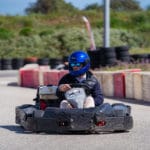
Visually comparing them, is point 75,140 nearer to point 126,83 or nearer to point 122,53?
point 126,83

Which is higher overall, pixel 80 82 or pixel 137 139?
pixel 80 82

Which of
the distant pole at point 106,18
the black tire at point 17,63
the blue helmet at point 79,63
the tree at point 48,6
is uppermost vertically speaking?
the tree at point 48,6

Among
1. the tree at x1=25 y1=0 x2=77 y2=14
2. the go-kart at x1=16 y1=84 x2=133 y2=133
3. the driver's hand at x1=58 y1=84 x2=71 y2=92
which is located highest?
the tree at x1=25 y1=0 x2=77 y2=14

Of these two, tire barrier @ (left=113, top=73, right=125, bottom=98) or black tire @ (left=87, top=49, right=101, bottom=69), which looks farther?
black tire @ (left=87, top=49, right=101, bottom=69)

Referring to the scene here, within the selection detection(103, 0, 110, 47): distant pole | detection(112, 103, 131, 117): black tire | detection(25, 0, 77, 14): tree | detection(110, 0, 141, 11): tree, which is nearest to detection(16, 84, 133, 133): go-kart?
detection(112, 103, 131, 117): black tire

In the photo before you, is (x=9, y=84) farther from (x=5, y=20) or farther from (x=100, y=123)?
(x=5, y=20)

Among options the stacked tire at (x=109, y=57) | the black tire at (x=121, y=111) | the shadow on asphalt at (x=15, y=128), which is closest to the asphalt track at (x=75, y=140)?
the shadow on asphalt at (x=15, y=128)

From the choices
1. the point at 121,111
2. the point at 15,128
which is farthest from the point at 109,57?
the point at 121,111

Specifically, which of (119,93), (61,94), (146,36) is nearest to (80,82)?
(61,94)

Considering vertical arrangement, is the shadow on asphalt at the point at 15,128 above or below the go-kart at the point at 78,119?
below

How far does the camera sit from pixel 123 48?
2252 centimetres

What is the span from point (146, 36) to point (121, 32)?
4.75m

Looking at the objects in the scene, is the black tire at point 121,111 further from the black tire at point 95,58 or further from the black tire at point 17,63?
the black tire at point 17,63

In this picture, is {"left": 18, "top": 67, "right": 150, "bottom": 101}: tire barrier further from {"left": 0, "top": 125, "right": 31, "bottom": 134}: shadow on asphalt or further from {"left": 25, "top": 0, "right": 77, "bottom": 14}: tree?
{"left": 25, "top": 0, "right": 77, "bottom": 14}: tree
